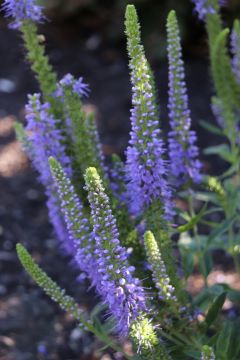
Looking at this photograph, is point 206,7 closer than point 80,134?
No

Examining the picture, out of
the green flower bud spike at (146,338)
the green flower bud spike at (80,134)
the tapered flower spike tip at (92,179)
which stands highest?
the green flower bud spike at (80,134)

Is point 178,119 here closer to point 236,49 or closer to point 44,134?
point 44,134

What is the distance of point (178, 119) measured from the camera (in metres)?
2.87

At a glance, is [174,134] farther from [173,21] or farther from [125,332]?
[125,332]

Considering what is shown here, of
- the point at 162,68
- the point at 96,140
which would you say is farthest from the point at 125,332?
the point at 162,68

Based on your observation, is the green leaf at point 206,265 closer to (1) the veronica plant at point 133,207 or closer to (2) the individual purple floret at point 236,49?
(1) the veronica plant at point 133,207

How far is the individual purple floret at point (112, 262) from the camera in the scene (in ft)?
6.69

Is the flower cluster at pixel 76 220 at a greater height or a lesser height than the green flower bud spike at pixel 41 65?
lesser

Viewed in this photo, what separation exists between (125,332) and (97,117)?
3.86 metres

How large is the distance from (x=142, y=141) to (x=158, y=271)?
0.46m

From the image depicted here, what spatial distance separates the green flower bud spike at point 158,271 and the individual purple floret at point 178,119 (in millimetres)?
657

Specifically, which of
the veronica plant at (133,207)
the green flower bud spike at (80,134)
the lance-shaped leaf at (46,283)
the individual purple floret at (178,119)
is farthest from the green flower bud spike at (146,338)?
the individual purple floret at (178,119)

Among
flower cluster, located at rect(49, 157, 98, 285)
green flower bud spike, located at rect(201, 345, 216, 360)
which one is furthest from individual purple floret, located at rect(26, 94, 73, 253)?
green flower bud spike, located at rect(201, 345, 216, 360)

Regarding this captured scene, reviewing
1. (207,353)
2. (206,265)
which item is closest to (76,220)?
(207,353)
